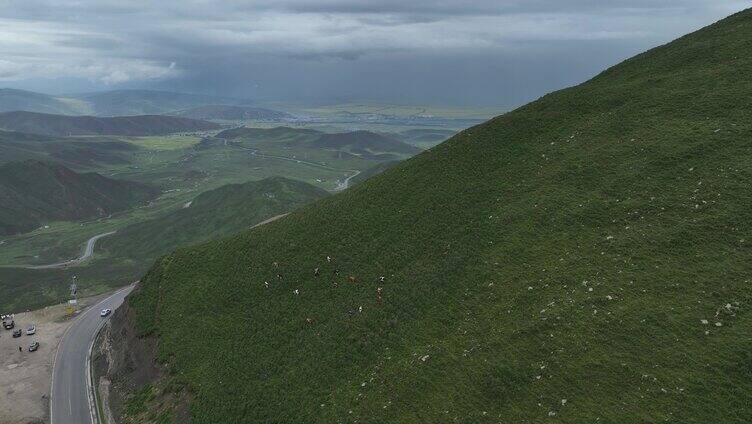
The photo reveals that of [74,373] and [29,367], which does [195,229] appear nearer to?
[29,367]

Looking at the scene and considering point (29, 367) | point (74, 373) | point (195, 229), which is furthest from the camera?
point (195, 229)

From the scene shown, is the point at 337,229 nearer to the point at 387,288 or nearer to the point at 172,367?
the point at 387,288

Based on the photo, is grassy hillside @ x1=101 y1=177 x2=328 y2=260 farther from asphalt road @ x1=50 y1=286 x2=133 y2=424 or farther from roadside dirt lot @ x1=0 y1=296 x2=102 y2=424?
asphalt road @ x1=50 y1=286 x2=133 y2=424

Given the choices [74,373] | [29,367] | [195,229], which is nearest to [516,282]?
[74,373]

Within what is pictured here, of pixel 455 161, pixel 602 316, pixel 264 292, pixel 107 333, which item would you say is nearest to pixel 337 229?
pixel 264 292

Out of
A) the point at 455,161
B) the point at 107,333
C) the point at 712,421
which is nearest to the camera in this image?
the point at 712,421

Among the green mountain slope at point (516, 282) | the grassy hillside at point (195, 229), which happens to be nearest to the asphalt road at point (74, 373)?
the green mountain slope at point (516, 282)
